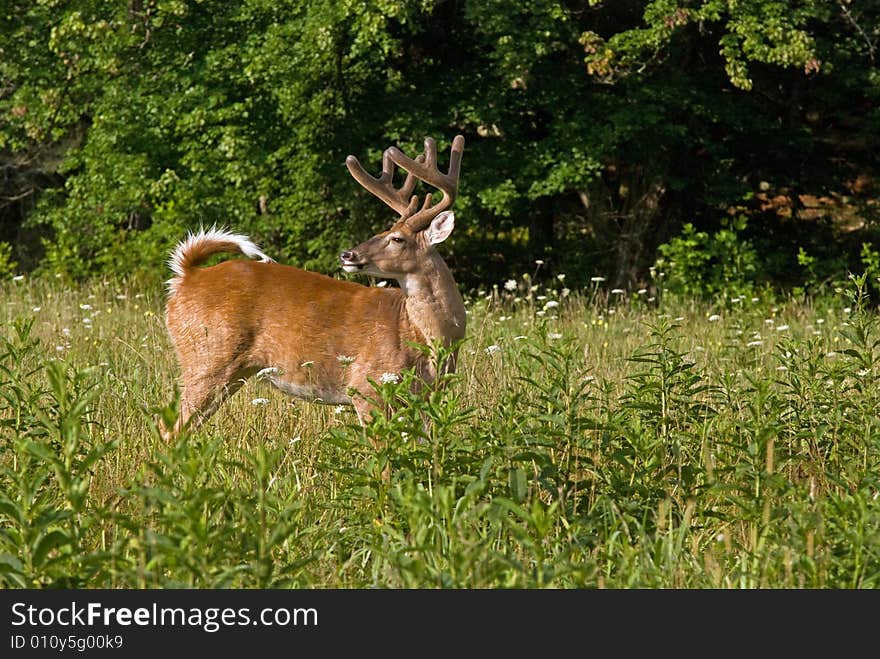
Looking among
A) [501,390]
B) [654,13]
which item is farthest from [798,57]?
[501,390]

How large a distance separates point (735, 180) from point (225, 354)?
819cm

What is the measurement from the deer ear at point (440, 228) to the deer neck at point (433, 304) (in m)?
0.11

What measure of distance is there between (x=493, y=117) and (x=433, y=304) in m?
6.60

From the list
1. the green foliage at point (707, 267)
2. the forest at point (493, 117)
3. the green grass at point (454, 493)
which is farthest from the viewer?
the green foliage at point (707, 267)

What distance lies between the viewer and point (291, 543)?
11.7 ft

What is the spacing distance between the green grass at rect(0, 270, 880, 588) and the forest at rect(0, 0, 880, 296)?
236 inches

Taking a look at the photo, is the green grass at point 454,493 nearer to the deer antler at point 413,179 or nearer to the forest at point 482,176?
the forest at point 482,176

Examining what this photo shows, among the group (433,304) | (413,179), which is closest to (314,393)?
(433,304)

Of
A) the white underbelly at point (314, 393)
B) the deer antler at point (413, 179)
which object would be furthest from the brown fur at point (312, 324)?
the deer antler at point (413, 179)

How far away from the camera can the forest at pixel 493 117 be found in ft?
38.2

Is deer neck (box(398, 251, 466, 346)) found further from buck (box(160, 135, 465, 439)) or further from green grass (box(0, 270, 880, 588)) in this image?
green grass (box(0, 270, 880, 588))

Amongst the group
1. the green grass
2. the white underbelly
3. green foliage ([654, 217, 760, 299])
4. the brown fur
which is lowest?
the green grass

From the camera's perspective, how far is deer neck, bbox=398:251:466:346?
6.07m

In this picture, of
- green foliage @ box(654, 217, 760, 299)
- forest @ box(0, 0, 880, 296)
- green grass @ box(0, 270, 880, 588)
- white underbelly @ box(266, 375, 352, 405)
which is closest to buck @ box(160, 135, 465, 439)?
white underbelly @ box(266, 375, 352, 405)
